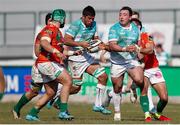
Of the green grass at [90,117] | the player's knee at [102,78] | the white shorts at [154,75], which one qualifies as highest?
the white shorts at [154,75]

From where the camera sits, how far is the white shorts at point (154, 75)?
19.6 metres

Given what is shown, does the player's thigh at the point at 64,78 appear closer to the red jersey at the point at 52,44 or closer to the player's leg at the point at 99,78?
the red jersey at the point at 52,44

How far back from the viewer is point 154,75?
1969 cm

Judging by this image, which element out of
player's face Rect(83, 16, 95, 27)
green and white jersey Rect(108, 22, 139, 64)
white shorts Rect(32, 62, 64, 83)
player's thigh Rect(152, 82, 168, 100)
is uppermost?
player's face Rect(83, 16, 95, 27)

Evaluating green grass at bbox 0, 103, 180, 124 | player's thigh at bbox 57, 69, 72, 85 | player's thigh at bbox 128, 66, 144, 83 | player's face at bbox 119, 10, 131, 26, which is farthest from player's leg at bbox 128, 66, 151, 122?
player's thigh at bbox 57, 69, 72, 85

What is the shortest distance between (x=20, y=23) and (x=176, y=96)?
11196mm

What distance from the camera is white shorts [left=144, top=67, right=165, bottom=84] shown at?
19625mm

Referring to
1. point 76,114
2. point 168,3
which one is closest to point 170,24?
point 168,3

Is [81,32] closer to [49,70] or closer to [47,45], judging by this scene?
[49,70]

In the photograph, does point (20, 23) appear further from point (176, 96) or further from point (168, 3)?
point (176, 96)

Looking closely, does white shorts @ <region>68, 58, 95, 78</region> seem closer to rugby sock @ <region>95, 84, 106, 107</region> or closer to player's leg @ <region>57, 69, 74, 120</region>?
rugby sock @ <region>95, 84, 106, 107</region>

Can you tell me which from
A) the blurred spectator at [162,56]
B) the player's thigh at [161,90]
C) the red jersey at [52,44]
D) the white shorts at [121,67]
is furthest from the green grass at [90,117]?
the blurred spectator at [162,56]

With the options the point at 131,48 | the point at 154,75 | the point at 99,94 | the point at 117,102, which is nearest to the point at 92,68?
the point at 99,94

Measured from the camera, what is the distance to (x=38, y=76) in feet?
62.7
